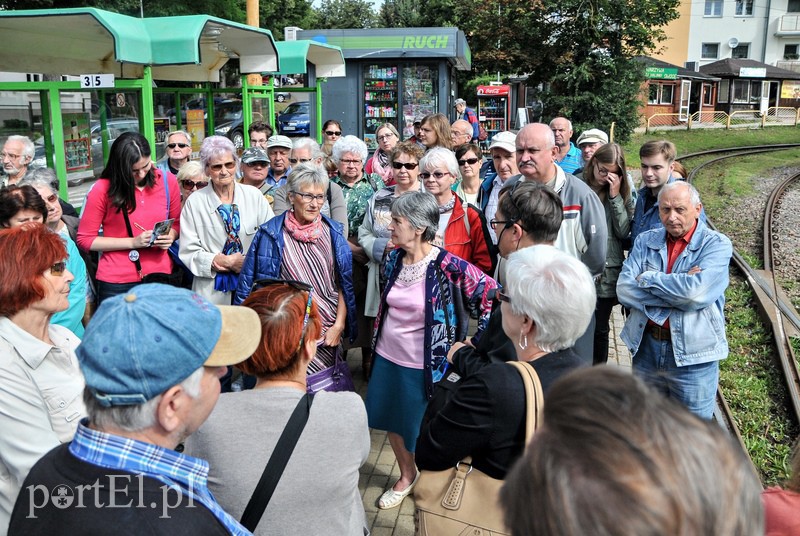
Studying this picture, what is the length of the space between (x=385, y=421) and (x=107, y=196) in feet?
8.27

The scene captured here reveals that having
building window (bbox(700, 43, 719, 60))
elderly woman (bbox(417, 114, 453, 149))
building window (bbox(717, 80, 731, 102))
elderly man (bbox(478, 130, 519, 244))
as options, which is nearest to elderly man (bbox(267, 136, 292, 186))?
elderly woman (bbox(417, 114, 453, 149))

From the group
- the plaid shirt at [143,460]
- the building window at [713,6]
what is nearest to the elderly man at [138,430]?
the plaid shirt at [143,460]

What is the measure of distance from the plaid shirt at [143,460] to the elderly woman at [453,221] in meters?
3.29

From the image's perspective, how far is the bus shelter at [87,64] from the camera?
267 inches

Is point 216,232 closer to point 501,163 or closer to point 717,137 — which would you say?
point 501,163

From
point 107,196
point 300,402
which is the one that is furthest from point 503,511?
point 107,196

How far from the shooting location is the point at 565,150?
7293mm

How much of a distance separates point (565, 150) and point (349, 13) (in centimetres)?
6093

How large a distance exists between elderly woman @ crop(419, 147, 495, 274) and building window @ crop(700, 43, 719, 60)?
203ft

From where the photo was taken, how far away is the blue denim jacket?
394 cm

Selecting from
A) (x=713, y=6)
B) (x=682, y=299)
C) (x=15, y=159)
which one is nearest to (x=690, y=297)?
(x=682, y=299)

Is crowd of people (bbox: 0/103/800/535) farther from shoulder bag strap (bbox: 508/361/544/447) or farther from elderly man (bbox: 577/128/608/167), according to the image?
elderly man (bbox: 577/128/608/167)

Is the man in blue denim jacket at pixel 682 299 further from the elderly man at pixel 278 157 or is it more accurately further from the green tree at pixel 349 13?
the green tree at pixel 349 13

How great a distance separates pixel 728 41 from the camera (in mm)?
58094
